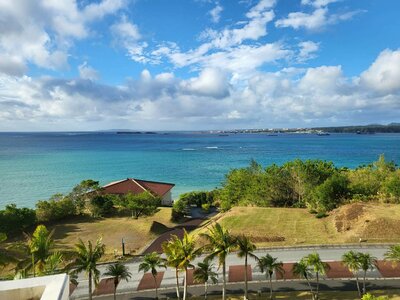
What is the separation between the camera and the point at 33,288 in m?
11.5

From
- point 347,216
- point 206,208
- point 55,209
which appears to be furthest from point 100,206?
point 347,216

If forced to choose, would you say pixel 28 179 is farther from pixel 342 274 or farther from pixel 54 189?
pixel 342 274

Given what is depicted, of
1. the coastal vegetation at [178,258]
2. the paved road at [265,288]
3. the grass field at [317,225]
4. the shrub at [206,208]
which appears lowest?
the shrub at [206,208]

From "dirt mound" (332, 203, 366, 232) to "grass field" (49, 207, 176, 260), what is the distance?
2673cm

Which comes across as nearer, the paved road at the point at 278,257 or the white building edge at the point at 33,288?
the white building edge at the point at 33,288

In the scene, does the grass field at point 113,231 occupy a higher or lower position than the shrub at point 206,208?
higher

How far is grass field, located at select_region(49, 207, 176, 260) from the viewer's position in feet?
156

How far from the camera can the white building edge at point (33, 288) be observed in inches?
438

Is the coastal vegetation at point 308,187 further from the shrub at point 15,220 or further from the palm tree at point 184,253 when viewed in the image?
the shrub at point 15,220

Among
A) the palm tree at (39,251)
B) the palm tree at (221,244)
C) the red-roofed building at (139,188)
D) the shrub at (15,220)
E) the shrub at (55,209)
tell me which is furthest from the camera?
the red-roofed building at (139,188)

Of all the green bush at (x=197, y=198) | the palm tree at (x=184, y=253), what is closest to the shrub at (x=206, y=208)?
the green bush at (x=197, y=198)

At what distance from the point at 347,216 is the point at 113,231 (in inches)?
1426

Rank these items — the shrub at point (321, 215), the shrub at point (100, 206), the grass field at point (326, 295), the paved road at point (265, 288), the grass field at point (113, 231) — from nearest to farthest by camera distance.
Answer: the grass field at point (326, 295)
the paved road at point (265, 288)
the grass field at point (113, 231)
the shrub at point (321, 215)
the shrub at point (100, 206)

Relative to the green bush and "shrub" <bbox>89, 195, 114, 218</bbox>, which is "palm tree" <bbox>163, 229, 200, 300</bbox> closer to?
"shrub" <bbox>89, 195, 114, 218</bbox>
